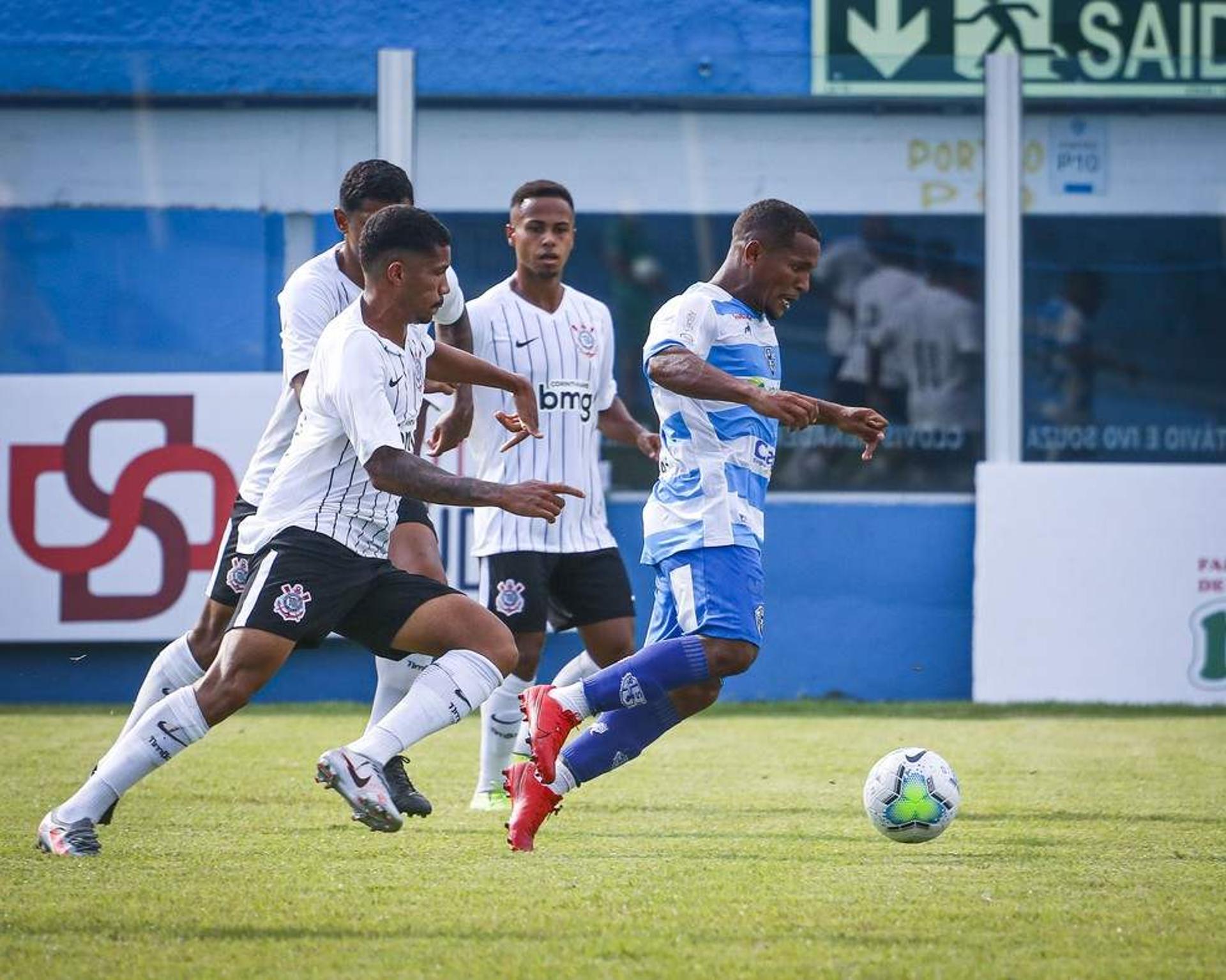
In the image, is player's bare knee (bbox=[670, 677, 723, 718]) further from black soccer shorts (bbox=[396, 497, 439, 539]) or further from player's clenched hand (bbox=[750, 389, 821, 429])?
black soccer shorts (bbox=[396, 497, 439, 539])

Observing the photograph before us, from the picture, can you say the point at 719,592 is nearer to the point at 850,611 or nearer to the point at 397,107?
the point at 850,611

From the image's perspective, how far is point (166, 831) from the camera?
6.16 meters

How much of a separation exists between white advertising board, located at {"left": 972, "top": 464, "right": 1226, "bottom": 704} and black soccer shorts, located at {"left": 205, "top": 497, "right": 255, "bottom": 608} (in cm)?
575

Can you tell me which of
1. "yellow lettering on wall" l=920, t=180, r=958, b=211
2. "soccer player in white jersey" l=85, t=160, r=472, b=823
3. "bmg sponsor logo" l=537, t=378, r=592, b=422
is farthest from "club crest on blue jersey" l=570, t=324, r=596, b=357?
"yellow lettering on wall" l=920, t=180, r=958, b=211

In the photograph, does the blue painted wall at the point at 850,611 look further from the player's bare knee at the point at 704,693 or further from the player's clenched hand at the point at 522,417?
the player's bare knee at the point at 704,693

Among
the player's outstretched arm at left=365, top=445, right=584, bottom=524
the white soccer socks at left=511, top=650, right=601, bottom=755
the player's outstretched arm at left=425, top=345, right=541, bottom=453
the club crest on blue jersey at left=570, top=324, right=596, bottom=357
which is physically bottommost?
the white soccer socks at left=511, top=650, right=601, bottom=755

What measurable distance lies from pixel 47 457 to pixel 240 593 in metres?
5.13

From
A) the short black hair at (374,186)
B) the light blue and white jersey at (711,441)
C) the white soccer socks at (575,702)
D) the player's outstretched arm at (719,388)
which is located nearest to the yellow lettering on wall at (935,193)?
the short black hair at (374,186)

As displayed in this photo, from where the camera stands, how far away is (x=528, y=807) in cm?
581

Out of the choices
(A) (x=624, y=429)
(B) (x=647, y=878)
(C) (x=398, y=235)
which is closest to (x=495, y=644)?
(B) (x=647, y=878)

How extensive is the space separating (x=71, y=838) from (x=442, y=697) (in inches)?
43.5

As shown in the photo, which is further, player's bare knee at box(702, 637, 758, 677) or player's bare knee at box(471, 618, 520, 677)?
player's bare knee at box(702, 637, 758, 677)

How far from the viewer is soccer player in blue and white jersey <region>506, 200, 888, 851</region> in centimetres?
582

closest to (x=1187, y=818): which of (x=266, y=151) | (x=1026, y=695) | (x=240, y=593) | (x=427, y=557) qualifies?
(x=427, y=557)
